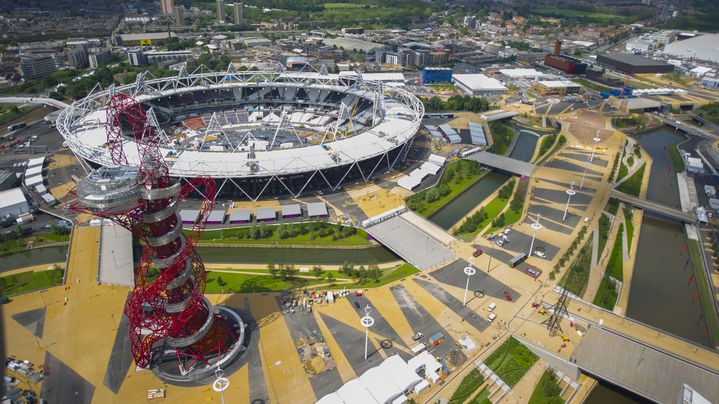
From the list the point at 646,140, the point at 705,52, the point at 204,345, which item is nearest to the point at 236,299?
the point at 204,345

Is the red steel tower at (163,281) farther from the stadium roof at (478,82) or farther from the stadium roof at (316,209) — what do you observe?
the stadium roof at (478,82)

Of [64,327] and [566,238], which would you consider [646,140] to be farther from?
[64,327]

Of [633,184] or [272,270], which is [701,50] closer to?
[633,184]

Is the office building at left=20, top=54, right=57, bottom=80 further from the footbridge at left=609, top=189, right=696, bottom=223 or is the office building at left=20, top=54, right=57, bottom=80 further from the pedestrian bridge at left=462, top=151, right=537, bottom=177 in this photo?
the footbridge at left=609, top=189, right=696, bottom=223

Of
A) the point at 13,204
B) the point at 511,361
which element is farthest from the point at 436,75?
the point at 13,204

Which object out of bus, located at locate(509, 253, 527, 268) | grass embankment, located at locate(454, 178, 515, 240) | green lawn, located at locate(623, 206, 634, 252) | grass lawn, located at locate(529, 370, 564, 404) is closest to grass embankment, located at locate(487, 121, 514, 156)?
grass embankment, located at locate(454, 178, 515, 240)

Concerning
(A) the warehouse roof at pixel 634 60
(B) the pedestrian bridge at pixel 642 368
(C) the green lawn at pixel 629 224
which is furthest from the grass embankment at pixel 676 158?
(A) the warehouse roof at pixel 634 60
